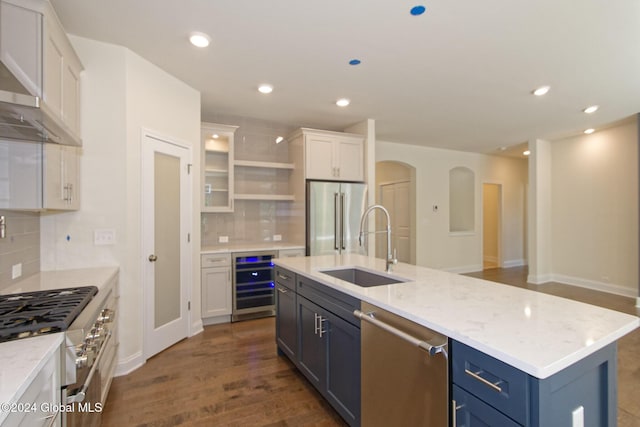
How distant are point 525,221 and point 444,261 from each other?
3189mm

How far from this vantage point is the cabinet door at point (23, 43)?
5.37 feet

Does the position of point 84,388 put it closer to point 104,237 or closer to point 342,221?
point 104,237

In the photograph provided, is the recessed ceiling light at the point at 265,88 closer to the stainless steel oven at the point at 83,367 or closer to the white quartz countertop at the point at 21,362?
the stainless steel oven at the point at 83,367

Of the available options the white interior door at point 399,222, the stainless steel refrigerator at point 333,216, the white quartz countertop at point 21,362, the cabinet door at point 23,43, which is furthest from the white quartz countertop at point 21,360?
the white interior door at point 399,222

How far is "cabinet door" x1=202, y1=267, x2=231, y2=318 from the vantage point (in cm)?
374

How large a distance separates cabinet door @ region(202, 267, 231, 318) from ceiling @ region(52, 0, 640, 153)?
7.01ft

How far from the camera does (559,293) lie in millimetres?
5250

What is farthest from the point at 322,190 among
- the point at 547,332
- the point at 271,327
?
the point at 547,332

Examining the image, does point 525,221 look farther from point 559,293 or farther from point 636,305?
point 636,305

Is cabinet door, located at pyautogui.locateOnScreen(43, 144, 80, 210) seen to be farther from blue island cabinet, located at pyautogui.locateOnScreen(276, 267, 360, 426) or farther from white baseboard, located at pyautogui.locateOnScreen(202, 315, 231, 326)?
white baseboard, located at pyautogui.locateOnScreen(202, 315, 231, 326)

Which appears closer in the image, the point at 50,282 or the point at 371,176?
the point at 50,282

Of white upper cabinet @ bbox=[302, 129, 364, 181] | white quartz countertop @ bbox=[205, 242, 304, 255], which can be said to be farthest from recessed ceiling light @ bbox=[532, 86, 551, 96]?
white quartz countertop @ bbox=[205, 242, 304, 255]

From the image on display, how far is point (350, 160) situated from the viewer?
4637mm

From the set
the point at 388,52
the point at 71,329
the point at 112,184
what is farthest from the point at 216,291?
the point at 388,52
